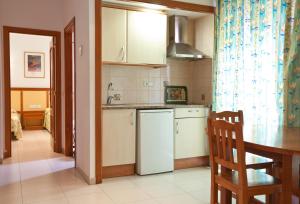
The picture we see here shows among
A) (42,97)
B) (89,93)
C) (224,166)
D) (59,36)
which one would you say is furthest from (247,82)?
(42,97)

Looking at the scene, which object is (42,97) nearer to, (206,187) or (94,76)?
(94,76)

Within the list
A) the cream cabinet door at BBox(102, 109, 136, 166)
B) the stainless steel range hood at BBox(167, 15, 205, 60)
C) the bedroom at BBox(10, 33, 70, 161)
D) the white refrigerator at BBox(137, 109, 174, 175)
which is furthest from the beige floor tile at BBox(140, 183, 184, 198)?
the bedroom at BBox(10, 33, 70, 161)

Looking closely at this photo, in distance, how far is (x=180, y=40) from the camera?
4.24 m

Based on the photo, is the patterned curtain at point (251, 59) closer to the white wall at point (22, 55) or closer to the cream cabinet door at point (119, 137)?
the cream cabinet door at point (119, 137)

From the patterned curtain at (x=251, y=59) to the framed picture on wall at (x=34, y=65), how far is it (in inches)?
235

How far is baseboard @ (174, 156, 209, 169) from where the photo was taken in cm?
394

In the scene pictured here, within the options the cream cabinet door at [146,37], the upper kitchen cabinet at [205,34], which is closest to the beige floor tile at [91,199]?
the cream cabinet door at [146,37]

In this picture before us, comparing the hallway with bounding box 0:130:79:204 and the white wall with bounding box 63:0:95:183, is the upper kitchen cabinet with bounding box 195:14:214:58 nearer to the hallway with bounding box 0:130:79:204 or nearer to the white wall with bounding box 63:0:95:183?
the white wall with bounding box 63:0:95:183

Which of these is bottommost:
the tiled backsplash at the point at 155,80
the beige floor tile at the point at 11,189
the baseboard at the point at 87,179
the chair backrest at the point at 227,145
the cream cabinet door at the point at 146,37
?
the beige floor tile at the point at 11,189

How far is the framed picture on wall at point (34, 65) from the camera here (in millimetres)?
8133

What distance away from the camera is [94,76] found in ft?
10.7

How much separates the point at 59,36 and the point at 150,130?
2490 mm

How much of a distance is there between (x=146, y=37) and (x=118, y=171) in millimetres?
1817

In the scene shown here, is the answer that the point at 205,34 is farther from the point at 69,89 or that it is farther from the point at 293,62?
the point at 69,89
